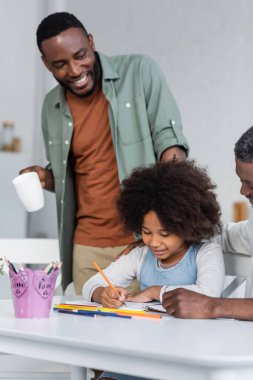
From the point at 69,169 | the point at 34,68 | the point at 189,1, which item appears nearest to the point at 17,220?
the point at 34,68

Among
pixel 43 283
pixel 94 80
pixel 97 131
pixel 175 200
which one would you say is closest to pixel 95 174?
pixel 97 131

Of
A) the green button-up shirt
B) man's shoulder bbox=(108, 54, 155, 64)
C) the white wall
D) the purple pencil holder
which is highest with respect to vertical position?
the white wall

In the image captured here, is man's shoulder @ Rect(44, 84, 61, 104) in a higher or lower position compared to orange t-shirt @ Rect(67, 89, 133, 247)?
higher

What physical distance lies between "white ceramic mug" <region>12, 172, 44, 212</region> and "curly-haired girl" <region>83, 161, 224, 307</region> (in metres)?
0.37

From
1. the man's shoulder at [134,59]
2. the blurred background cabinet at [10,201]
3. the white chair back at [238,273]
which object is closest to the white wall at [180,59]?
the blurred background cabinet at [10,201]

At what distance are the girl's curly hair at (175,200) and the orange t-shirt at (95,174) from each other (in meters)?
0.33

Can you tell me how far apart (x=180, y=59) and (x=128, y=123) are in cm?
226

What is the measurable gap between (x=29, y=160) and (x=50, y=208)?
12.9 inches

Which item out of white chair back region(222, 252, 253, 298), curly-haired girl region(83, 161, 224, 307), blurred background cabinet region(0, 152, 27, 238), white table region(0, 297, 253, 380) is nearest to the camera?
white table region(0, 297, 253, 380)

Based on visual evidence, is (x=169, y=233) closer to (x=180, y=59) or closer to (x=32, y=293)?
(x=32, y=293)

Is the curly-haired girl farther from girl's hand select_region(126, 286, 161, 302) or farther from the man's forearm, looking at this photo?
the man's forearm

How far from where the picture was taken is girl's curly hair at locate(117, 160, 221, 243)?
1.98 metres

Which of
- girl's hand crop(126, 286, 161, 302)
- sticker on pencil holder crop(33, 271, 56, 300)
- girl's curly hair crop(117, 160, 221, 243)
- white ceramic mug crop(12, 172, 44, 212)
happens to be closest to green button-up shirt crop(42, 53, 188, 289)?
white ceramic mug crop(12, 172, 44, 212)

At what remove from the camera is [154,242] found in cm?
197
